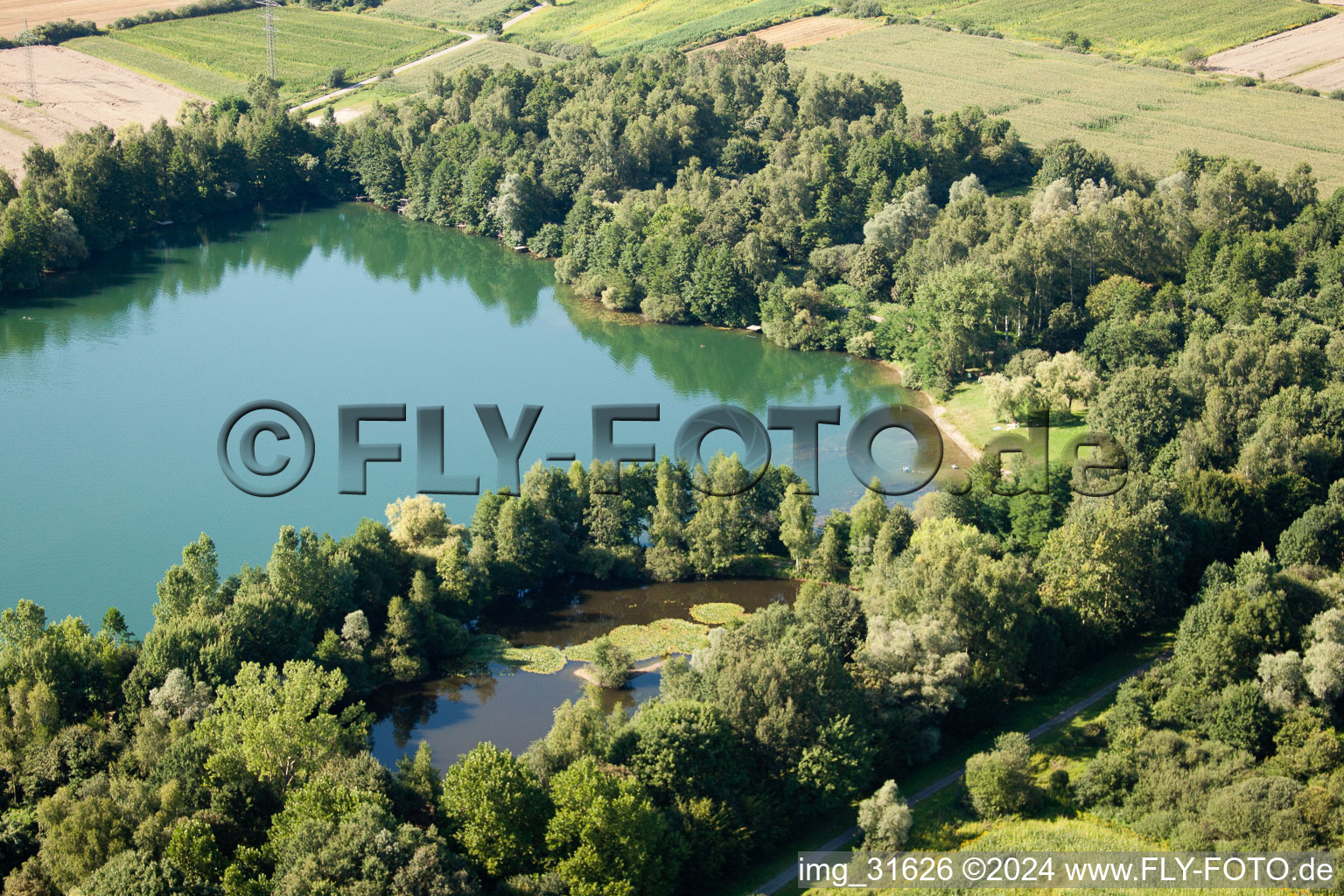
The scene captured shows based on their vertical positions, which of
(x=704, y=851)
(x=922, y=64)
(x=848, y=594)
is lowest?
(x=704, y=851)

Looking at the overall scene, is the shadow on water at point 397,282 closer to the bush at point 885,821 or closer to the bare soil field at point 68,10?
the bare soil field at point 68,10

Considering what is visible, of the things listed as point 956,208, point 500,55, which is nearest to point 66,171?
point 500,55

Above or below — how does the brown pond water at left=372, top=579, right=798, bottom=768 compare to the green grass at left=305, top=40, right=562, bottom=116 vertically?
below

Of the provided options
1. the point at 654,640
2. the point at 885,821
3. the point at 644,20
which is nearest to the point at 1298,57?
the point at 644,20

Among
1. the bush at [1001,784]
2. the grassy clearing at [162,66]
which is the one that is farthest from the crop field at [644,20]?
the bush at [1001,784]

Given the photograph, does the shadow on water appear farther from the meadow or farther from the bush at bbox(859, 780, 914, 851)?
the meadow

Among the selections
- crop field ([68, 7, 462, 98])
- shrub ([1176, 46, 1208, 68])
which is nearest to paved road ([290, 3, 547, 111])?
crop field ([68, 7, 462, 98])

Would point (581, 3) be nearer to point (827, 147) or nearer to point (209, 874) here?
point (827, 147)
